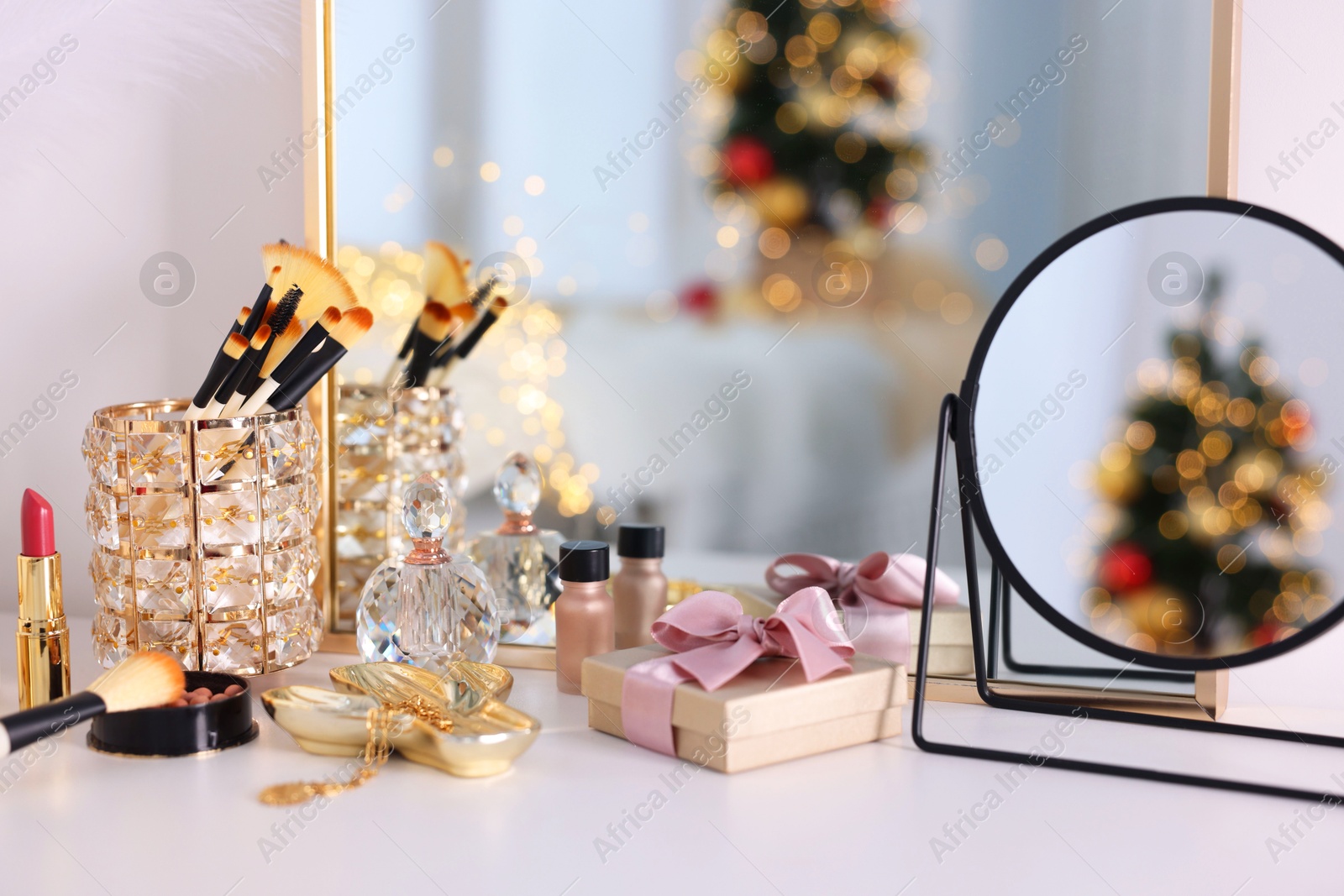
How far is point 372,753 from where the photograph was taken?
70cm

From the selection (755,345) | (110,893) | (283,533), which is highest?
(755,345)

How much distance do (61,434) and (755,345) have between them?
0.73 meters

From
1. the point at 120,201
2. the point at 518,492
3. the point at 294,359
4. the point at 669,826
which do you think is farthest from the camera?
the point at 120,201

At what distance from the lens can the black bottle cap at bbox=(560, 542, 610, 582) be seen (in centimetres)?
84

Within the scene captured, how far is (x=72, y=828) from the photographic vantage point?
62 cm

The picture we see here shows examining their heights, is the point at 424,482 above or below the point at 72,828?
above

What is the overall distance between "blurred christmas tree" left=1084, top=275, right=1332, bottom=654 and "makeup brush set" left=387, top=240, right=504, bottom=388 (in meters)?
0.53

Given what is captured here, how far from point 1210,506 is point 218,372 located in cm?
71

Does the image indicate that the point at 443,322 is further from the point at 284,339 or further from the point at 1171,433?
the point at 1171,433

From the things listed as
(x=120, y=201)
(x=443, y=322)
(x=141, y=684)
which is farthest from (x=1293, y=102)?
(x=120, y=201)

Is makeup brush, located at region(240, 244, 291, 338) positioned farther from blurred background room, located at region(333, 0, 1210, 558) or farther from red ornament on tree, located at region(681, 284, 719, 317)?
red ornament on tree, located at region(681, 284, 719, 317)

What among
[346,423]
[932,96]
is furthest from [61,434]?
[932,96]

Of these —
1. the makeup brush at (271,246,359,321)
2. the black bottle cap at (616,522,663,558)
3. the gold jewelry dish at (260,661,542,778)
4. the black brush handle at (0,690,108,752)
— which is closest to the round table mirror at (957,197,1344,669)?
the black bottle cap at (616,522,663,558)

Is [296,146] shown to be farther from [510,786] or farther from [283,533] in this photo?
[510,786]
